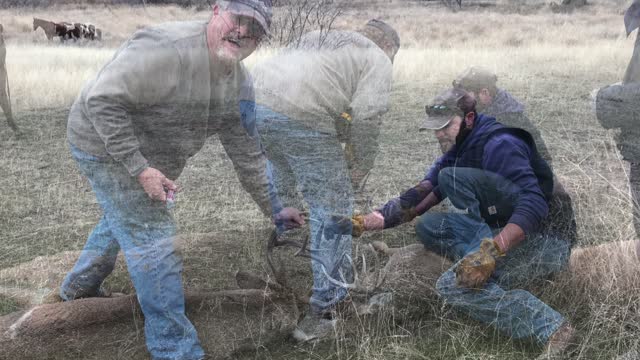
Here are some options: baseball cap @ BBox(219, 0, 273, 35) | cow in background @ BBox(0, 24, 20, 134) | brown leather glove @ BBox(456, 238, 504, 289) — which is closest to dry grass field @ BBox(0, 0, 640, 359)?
cow in background @ BBox(0, 24, 20, 134)

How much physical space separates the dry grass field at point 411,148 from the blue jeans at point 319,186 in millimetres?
184

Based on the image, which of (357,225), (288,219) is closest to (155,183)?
(288,219)

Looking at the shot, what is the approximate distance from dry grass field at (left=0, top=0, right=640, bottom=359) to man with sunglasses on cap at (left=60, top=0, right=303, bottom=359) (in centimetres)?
7

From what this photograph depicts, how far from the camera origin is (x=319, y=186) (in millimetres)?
2824

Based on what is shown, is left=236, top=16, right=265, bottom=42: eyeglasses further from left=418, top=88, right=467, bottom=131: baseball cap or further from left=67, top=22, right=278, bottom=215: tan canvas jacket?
left=418, top=88, right=467, bottom=131: baseball cap

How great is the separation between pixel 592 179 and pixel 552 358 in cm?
81

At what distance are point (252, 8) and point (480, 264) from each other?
4.49 feet

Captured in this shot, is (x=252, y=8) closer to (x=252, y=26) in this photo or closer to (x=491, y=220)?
(x=252, y=26)

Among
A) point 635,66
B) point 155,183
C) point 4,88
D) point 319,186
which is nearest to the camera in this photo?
point 155,183

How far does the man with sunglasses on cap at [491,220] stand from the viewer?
8.98 feet

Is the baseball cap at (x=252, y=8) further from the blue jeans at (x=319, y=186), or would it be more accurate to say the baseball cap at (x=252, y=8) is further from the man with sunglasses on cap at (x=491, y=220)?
the man with sunglasses on cap at (x=491, y=220)

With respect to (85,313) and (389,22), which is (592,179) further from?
(85,313)

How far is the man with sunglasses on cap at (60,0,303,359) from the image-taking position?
2.31 metres

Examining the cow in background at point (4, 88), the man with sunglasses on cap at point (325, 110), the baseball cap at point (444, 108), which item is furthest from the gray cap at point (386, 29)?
the cow in background at point (4, 88)
